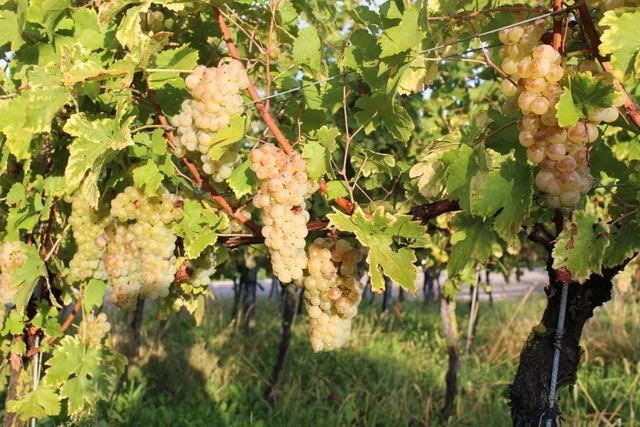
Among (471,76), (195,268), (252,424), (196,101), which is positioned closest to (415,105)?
(471,76)

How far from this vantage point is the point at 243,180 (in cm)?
151

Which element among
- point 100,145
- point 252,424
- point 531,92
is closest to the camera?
point 531,92

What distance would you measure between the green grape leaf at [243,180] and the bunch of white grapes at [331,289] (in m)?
0.21

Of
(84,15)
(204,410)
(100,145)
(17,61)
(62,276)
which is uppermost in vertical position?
(84,15)

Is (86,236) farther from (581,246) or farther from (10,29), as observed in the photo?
(581,246)

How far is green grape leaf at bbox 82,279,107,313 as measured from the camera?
219cm

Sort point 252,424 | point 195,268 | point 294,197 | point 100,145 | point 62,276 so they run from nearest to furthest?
point 294,197
point 100,145
point 195,268
point 62,276
point 252,424

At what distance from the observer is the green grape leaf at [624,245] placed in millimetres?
1236

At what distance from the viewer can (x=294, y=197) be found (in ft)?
4.43

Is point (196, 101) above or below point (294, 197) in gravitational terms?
above

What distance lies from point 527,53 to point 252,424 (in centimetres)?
347

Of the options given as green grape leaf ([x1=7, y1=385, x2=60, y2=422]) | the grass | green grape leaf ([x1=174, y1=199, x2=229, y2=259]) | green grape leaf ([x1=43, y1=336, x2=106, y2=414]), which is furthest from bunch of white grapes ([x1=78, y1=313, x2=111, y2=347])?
the grass

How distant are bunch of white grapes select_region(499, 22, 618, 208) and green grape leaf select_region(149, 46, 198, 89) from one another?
0.80 meters

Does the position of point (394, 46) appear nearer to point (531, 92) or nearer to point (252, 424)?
point (531, 92)
